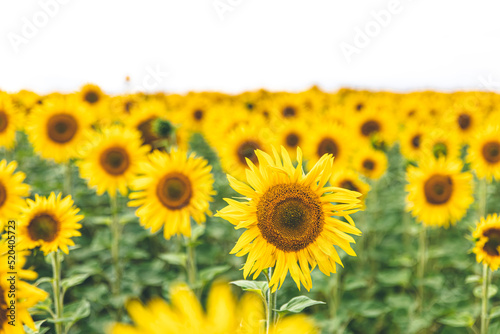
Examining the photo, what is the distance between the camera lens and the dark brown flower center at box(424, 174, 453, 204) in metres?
4.33

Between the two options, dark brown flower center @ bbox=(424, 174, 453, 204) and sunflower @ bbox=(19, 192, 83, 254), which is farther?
dark brown flower center @ bbox=(424, 174, 453, 204)

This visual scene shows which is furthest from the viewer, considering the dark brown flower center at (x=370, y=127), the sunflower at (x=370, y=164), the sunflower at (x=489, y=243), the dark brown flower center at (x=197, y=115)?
the dark brown flower center at (x=197, y=115)

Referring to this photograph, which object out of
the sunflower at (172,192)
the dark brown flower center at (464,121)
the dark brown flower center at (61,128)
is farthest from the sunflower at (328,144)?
the dark brown flower center at (61,128)

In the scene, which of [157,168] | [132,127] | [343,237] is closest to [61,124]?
[132,127]

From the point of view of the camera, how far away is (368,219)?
650cm

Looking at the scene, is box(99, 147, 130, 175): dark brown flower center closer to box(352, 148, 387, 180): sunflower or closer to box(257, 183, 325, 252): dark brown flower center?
box(257, 183, 325, 252): dark brown flower center

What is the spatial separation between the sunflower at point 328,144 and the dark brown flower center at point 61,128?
360 centimetres

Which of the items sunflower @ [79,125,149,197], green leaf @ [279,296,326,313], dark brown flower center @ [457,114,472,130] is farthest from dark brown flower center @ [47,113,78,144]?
dark brown flower center @ [457,114,472,130]

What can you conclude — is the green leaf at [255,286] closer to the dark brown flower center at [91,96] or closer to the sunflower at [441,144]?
the sunflower at [441,144]

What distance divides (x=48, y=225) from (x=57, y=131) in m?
3.07

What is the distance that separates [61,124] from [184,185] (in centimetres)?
284

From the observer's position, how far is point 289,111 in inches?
337

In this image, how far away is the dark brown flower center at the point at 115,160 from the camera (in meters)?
4.27

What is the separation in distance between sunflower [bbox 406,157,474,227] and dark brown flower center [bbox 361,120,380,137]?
275 centimetres
